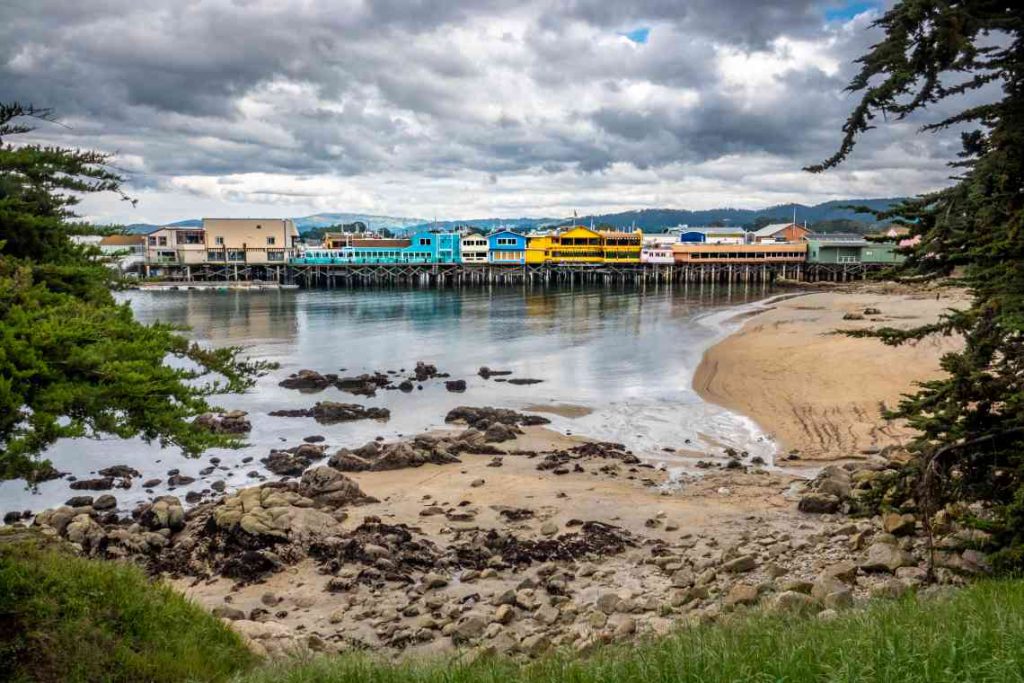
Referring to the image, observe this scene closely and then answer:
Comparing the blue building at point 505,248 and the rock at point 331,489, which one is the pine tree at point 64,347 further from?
the blue building at point 505,248

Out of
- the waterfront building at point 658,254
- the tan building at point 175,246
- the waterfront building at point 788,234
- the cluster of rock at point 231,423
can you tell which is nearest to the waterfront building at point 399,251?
the tan building at point 175,246

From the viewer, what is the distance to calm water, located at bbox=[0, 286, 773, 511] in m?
22.7

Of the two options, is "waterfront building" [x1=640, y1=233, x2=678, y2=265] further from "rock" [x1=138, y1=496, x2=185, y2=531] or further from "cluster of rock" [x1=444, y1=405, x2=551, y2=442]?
"rock" [x1=138, y1=496, x2=185, y2=531]

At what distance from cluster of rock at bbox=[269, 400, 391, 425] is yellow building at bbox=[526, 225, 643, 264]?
84158 mm

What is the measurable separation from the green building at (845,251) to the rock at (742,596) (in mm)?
98524

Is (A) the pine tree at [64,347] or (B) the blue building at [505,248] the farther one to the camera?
(B) the blue building at [505,248]

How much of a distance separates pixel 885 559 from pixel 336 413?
69.2ft

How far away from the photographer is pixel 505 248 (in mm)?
110375

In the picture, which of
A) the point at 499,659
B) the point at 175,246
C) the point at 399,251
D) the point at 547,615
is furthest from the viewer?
the point at 399,251

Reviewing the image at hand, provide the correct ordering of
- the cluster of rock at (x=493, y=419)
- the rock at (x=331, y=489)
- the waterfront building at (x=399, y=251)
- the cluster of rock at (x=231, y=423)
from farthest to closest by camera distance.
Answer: the waterfront building at (x=399, y=251)
the cluster of rock at (x=231, y=423)
the cluster of rock at (x=493, y=419)
the rock at (x=331, y=489)

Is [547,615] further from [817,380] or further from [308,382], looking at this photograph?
[308,382]

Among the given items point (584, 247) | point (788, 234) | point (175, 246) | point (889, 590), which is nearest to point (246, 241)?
point (175, 246)

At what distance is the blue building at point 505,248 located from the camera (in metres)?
110

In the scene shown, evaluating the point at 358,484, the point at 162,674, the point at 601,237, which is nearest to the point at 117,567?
the point at 162,674
